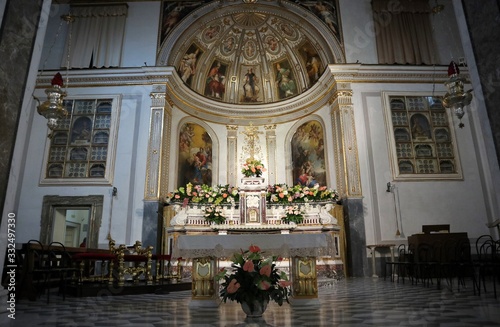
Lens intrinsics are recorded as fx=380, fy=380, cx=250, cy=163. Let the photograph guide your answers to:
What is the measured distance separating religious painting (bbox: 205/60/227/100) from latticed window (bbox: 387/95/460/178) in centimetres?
691

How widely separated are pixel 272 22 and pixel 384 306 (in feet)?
43.4

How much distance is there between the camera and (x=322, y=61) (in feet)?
48.3

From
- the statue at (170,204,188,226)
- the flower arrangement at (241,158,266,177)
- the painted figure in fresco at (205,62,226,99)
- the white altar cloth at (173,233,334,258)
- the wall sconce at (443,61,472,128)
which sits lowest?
the white altar cloth at (173,233,334,258)

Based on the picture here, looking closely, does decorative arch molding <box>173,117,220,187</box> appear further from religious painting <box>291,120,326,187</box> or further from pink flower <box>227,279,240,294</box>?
pink flower <box>227,279,240,294</box>

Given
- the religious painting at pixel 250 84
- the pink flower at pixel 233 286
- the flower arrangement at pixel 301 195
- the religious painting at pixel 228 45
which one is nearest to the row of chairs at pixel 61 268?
the pink flower at pixel 233 286

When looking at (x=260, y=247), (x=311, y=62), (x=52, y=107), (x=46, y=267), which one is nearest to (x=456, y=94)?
(x=260, y=247)

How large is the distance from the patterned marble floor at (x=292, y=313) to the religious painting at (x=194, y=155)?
885 centimetres

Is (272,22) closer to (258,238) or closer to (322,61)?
(322,61)

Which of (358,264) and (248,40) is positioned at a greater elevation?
(248,40)

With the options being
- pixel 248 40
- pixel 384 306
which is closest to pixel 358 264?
pixel 384 306

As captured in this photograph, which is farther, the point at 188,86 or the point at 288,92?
the point at 288,92

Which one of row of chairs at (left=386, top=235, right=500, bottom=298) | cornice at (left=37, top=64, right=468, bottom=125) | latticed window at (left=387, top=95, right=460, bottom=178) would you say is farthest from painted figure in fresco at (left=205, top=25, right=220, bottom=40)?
row of chairs at (left=386, top=235, right=500, bottom=298)

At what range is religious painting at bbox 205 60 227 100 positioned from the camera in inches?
631

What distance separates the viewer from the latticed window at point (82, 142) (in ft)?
42.6
